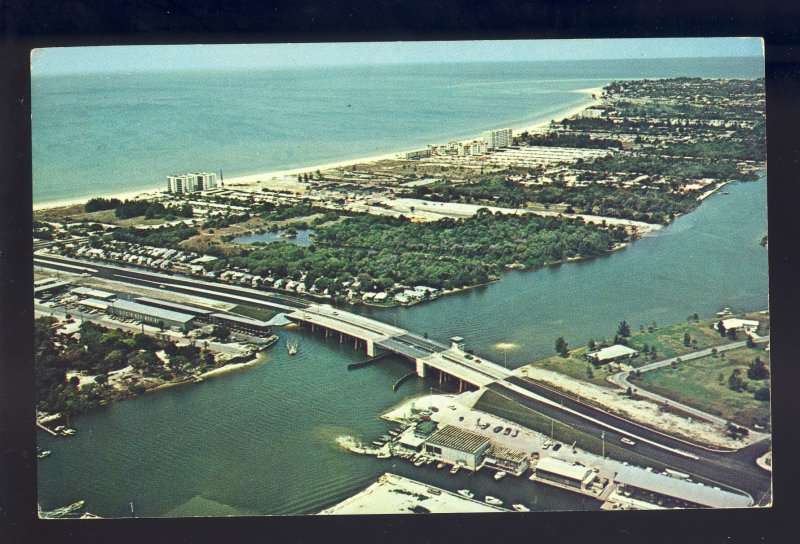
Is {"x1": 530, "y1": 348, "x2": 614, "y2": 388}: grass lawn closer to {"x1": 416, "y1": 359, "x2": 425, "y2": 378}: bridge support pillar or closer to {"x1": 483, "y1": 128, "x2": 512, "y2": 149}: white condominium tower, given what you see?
{"x1": 416, "y1": 359, "x2": 425, "y2": 378}: bridge support pillar

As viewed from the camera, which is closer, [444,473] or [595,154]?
[444,473]

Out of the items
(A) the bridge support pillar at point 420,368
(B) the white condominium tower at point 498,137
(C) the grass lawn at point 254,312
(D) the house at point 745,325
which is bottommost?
(A) the bridge support pillar at point 420,368

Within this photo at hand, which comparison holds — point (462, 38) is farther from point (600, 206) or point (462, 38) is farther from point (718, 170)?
point (718, 170)

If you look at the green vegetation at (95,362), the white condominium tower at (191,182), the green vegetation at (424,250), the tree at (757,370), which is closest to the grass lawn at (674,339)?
the tree at (757,370)

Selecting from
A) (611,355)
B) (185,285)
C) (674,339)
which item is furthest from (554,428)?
(185,285)

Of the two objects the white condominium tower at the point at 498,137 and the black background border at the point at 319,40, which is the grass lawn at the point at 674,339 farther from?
the white condominium tower at the point at 498,137

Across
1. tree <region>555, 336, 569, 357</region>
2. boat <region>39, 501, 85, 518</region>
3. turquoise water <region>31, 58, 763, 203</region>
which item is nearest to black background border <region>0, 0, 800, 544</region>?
boat <region>39, 501, 85, 518</region>
